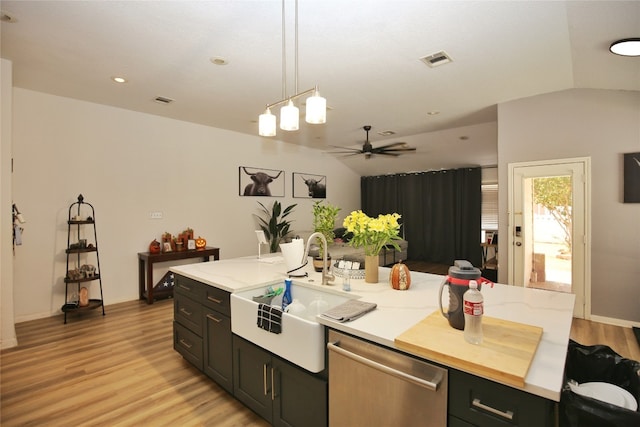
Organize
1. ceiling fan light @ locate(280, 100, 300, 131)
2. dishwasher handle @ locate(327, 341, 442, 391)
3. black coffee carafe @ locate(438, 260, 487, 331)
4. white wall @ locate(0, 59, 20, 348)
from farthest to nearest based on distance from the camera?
white wall @ locate(0, 59, 20, 348), ceiling fan light @ locate(280, 100, 300, 131), black coffee carafe @ locate(438, 260, 487, 331), dishwasher handle @ locate(327, 341, 442, 391)

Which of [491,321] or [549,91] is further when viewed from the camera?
[549,91]

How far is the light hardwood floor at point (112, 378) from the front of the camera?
Result: 2008mm

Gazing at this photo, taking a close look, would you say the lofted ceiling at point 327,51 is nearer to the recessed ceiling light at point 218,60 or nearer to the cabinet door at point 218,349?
the recessed ceiling light at point 218,60

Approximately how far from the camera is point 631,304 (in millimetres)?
3381

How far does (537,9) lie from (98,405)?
3.94 meters

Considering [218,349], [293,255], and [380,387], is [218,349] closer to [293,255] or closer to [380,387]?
[293,255]

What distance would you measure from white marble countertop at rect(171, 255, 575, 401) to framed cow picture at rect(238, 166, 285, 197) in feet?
11.2

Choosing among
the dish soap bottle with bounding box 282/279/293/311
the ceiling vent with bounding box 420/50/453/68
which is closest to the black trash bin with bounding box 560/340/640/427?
the dish soap bottle with bounding box 282/279/293/311

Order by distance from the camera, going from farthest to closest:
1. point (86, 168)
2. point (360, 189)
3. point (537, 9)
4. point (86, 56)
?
point (360, 189) < point (86, 168) < point (86, 56) < point (537, 9)

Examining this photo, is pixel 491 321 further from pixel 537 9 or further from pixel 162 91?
pixel 162 91

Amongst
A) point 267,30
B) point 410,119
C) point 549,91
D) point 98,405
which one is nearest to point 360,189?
point 410,119

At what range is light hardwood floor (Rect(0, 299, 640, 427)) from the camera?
6.59 ft

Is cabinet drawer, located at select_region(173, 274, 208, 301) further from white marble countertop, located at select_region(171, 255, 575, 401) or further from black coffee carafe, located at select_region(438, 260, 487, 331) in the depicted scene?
black coffee carafe, located at select_region(438, 260, 487, 331)

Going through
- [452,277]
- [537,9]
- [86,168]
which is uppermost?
[537,9]
